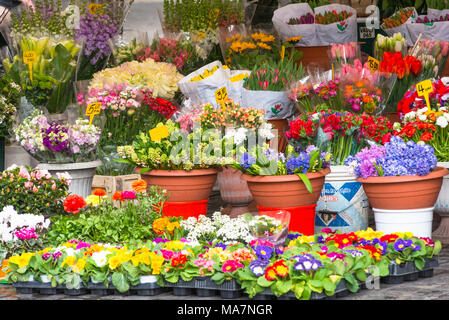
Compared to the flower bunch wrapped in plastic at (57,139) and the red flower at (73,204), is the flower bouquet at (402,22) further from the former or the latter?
the red flower at (73,204)

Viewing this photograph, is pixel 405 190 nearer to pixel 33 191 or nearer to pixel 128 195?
pixel 128 195

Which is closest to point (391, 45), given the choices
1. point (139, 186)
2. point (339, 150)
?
point (339, 150)

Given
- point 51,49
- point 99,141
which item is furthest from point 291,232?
point 51,49

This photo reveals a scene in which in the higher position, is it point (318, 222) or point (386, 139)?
point (386, 139)

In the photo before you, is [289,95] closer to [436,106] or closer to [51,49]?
[436,106]

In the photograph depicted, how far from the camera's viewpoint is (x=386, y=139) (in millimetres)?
5027

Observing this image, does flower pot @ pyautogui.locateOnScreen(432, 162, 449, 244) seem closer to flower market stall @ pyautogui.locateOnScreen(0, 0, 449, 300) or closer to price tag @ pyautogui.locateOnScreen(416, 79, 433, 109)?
flower market stall @ pyautogui.locateOnScreen(0, 0, 449, 300)

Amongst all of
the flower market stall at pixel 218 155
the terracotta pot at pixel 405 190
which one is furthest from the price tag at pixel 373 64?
the terracotta pot at pixel 405 190

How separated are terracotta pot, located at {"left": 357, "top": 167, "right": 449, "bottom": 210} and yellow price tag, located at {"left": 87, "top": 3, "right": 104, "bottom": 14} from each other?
271 cm

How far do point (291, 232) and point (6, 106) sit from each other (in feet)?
8.33

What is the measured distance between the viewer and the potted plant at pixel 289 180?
15.2ft

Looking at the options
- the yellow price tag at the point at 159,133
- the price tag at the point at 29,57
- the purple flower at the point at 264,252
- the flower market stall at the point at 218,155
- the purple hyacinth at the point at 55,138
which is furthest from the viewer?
the price tag at the point at 29,57

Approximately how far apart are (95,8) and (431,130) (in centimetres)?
273

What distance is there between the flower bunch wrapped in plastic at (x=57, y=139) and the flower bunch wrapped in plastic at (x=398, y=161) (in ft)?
6.26
